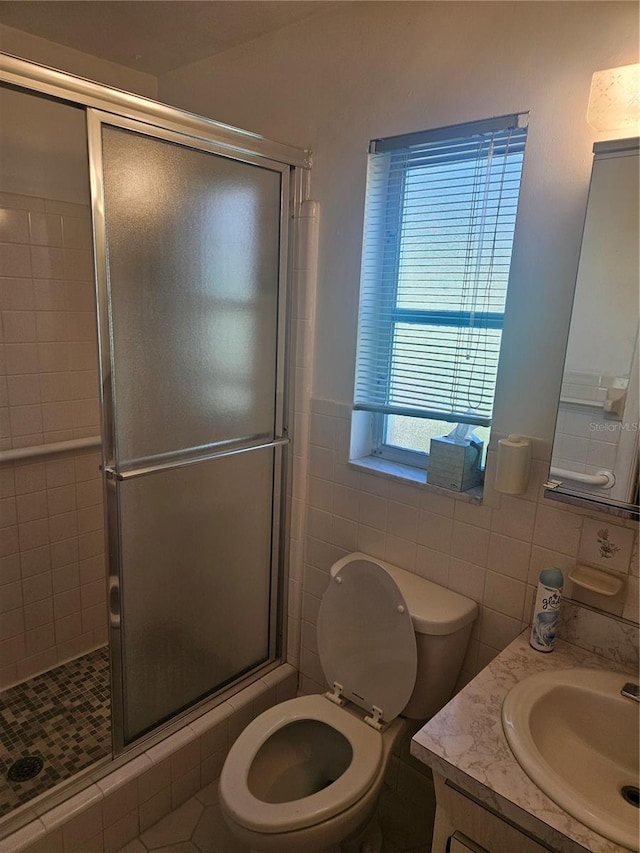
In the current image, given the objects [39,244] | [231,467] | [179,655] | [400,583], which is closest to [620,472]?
[400,583]

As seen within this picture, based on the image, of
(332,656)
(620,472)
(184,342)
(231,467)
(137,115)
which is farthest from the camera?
(231,467)

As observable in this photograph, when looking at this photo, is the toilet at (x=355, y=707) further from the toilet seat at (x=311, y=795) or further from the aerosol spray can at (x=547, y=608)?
the aerosol spray can at (x=547, y=608)

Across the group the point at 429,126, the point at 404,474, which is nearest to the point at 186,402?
the point at 404,474

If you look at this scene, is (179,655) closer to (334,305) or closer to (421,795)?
(421,795)

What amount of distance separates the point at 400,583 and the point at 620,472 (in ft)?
2.29

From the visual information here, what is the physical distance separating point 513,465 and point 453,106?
3.15ft

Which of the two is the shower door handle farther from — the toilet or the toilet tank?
the toilet tank

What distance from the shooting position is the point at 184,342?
63.1 inches

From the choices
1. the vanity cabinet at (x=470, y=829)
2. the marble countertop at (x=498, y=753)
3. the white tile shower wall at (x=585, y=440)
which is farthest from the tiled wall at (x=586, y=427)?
the vanity cabinet at (x=470, y=829)

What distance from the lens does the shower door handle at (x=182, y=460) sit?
59.2 inches

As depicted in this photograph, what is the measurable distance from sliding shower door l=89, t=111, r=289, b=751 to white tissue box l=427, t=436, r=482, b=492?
598 mm

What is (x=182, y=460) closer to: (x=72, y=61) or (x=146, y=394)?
(x=146, y=394)

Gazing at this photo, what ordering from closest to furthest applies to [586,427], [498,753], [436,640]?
[498,753] → [586,427] → [436,640]

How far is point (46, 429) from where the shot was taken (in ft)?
6.97
